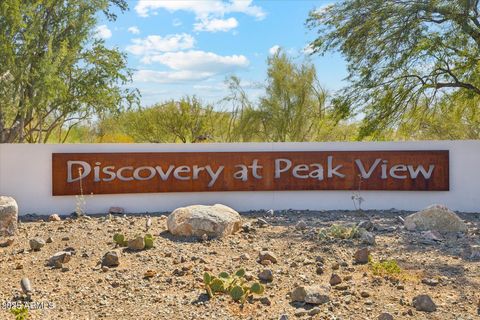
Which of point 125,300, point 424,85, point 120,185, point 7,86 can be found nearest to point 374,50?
point 424,85

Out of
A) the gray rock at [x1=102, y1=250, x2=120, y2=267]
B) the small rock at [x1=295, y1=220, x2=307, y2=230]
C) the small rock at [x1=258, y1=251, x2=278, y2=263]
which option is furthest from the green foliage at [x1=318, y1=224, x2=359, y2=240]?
the gray rock at [x1=102, y1=250, x2=120, y2=267]

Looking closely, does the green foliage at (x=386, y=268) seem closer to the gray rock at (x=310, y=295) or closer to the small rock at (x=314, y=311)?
the gray rock at (x=310, y=295)

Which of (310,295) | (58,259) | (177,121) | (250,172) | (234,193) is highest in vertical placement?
(177,121)

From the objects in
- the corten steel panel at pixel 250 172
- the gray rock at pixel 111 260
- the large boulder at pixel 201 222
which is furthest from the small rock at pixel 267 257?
the corten steel panel at pixel 250 172

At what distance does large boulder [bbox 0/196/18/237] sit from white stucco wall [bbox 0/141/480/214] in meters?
2.09

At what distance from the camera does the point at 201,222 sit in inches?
298

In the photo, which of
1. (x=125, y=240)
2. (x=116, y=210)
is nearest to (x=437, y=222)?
(x=125, y=240)

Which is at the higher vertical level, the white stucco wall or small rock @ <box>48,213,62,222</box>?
the white stucco wall

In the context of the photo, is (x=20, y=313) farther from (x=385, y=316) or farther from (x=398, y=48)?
(x=398, y=48)

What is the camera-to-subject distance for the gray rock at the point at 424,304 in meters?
4.86

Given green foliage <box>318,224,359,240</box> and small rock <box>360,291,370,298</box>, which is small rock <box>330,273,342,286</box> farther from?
green foliage <box>318,224,359,240</box>

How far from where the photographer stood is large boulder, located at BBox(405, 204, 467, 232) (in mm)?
8383

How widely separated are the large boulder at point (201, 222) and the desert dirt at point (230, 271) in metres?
0.17

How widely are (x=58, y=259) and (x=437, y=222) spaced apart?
5.92m
